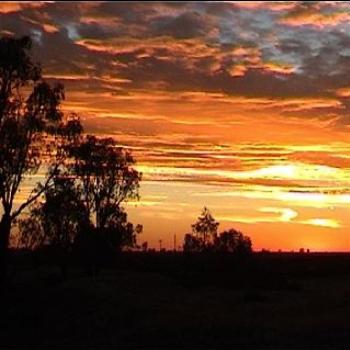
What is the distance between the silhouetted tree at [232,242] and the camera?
111875mm

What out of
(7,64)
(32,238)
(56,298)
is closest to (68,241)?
(32,238)

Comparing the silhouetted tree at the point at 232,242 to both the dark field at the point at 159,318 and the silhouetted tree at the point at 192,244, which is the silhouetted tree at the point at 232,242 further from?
the dark field at the point at 159,318

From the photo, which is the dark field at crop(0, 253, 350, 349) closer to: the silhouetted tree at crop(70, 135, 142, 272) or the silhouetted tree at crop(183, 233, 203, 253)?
the silhouetted tree at crop(70, 135, 142, 272)

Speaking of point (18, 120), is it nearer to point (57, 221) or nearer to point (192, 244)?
point (57, 221)

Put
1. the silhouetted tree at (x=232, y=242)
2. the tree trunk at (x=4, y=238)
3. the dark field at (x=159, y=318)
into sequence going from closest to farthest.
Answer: the dark field at (x=159, y=318), the tree trunk at (x=4, y=238), the silhouetted tree at (x=232, y=242)

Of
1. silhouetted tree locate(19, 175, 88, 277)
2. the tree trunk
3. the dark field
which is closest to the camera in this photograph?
the dark field

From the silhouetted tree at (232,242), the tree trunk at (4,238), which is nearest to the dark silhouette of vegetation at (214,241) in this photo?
the silhouetted tree at (232,242)

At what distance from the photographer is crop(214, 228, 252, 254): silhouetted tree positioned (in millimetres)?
111875

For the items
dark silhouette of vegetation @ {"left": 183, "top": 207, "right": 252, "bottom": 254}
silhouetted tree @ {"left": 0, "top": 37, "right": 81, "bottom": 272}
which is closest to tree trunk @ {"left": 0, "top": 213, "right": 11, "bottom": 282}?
silhouetted tree @ {"left": 0, "top": 37, "right": 81, "bottom": 272}

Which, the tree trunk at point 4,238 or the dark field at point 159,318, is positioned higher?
the tree trunk at point 4,238

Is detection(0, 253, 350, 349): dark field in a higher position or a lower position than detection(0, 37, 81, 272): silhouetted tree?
lower

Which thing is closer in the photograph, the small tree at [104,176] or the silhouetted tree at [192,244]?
the small tree at [104,176]

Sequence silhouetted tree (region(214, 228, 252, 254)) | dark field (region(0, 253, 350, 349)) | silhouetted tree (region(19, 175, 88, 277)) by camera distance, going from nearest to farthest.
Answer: dark field (region(0, 253, 350, 349)), silhouetted tree (region(19, 175, 88, 277)), silhouetted tree (region(214, 228, 252, 254))

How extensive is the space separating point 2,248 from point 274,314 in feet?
51.3
